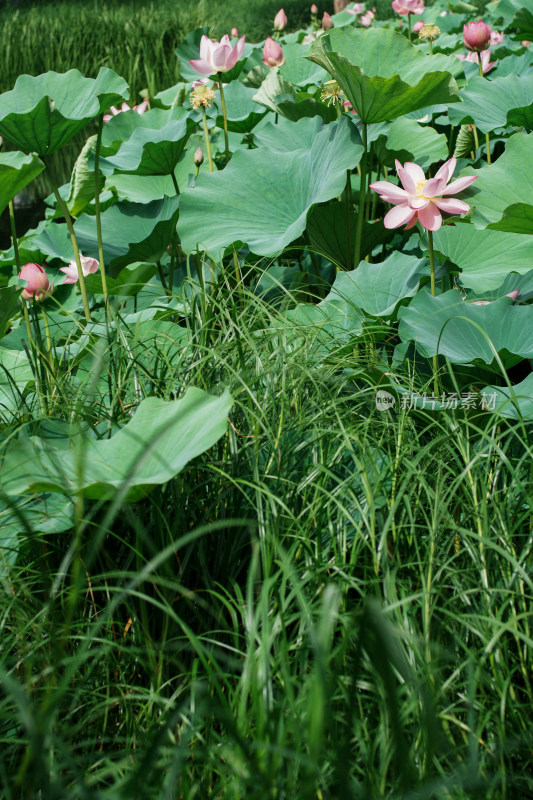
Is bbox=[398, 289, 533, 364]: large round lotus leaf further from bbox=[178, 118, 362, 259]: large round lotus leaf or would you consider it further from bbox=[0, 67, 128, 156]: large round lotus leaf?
bbox=[0, 67, 128, 156]: large round lotus leaf

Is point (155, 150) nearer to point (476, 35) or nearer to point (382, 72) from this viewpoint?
point (382, 72)

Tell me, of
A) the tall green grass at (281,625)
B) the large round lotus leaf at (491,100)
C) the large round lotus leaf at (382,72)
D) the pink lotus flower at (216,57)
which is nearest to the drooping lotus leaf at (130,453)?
the tall green grass at (281,625)

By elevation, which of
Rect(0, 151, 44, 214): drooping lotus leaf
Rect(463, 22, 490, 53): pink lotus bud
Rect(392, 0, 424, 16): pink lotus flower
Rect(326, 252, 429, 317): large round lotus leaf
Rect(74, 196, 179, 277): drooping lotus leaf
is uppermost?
Rect(463, 22, 490, 53): pink lotus bud

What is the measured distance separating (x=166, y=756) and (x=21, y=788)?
155mm

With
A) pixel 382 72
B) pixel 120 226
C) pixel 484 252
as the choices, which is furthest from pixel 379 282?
pixel 120 226

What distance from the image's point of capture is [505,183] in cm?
174

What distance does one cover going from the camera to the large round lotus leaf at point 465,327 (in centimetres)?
140

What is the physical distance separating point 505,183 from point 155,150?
38.7 inches

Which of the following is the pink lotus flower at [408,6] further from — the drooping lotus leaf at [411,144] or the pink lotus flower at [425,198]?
the pink lotus flower at [425,198]

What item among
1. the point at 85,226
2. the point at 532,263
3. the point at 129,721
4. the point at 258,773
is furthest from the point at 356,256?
the point at 258,773

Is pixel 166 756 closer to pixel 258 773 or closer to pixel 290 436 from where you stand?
pixel 258 773

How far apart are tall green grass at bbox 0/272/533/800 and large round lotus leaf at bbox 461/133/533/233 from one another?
1.87ft

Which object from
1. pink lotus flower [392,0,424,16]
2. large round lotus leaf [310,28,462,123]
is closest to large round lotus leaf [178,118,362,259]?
large round lotus leaf [310,28,462,123]

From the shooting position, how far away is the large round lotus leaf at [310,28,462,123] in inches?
65.1
